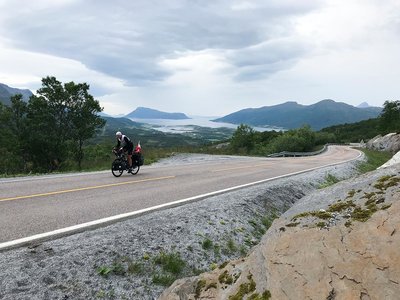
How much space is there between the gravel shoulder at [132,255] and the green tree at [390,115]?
8974cm

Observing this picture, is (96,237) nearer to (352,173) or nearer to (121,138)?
(121,138)

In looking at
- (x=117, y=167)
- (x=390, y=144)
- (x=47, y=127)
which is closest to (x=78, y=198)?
(x=117, y=167)

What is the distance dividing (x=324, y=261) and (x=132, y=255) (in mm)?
3063

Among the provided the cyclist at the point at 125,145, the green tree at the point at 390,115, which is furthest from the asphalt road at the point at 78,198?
the green tree at the point at 390,115

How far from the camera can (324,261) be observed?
8.66 feet

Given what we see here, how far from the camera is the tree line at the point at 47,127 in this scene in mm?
42094

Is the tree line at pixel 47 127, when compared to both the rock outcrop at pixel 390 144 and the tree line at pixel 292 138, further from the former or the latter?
the rock outcrop at pixel 390 144

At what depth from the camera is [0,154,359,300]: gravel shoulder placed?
13.1ft

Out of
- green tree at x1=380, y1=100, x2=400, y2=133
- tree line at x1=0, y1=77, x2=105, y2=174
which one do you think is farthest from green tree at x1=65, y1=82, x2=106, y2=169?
green tree at x1=380, y1=100, x2=400, y2=133

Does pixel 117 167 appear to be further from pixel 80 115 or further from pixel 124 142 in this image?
pixel 80 115

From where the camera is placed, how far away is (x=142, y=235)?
559 cm

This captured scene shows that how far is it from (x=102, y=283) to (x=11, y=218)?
10.7ft

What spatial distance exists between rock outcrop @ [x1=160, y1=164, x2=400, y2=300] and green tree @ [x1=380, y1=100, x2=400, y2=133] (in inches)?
3632

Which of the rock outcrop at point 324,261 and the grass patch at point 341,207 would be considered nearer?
the rock outcrop at point 324,261
